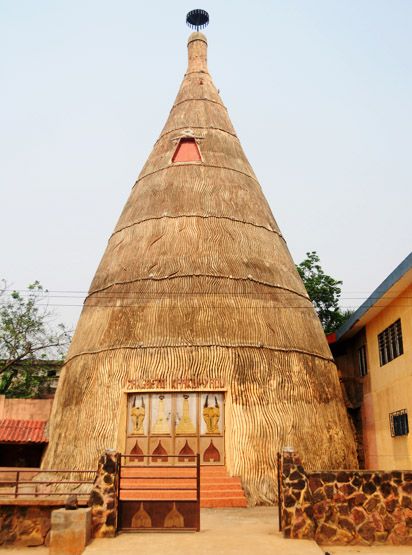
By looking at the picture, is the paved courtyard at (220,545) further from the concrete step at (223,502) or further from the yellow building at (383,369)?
the yellow building at (383,369)

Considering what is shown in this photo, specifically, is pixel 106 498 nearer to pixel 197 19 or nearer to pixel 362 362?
pixel 362 362

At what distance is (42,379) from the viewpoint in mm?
26797

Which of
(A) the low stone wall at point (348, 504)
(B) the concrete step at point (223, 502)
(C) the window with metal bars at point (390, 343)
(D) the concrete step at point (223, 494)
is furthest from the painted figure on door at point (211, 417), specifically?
(A) the low stone wall at point (348, 504)

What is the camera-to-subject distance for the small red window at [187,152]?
20.8 metres

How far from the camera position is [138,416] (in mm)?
15320

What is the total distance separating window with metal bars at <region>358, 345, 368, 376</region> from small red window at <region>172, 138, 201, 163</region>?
8.46 m

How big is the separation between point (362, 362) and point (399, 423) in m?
4.10

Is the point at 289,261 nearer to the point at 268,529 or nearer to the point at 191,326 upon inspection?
the point at 191,326

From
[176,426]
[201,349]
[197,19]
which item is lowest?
[176,426]

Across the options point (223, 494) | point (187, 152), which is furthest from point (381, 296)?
point (187, 152)

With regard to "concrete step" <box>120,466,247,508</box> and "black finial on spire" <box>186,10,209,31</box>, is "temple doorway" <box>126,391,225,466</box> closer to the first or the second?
"concrete step" <box>120,466,247,508</box>

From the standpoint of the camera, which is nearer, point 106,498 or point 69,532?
point 69,532

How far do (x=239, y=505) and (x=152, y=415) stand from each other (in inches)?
126

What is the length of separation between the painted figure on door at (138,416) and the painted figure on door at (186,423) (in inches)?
36.8
